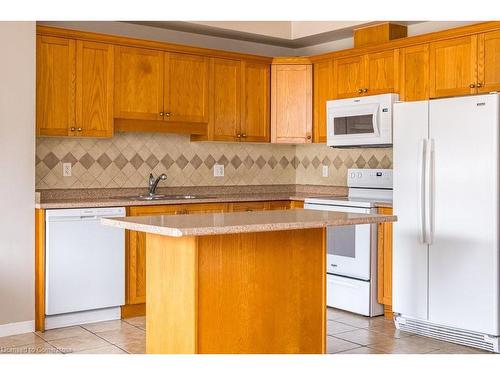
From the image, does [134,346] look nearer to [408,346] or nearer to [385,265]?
[408,346]

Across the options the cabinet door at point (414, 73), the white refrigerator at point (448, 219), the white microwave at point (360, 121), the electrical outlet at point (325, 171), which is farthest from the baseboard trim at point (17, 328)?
the cabinet door at point (414, 73)

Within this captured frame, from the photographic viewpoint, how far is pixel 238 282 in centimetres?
334

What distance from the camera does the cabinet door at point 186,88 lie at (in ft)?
18.4

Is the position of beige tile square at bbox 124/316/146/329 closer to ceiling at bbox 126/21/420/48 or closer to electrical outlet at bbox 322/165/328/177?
electrical outlet at bbox 322/165/328/177

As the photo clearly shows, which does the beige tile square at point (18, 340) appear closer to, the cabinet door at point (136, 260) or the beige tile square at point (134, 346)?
the beige tile square at point (134, 346)

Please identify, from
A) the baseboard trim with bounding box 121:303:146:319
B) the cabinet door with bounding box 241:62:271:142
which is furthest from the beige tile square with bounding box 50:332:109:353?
the cabinet door with bounding box 241:62:271:142

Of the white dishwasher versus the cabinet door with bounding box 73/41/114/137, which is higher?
the cabinet door with bounding box 73/41/114/137

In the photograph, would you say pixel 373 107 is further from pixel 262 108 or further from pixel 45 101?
pixel 45 101

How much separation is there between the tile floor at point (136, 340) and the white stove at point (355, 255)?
23 centimetres

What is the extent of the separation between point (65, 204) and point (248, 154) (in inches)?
87.9

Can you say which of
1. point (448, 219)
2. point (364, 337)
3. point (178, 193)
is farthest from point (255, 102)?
point (364, 337)

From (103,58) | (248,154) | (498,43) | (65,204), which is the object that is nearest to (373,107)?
(498,43)

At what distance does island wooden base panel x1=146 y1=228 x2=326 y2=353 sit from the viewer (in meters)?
3.21

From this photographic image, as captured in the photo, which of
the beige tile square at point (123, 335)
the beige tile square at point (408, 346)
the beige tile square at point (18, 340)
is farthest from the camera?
the beige tile square at point (123, 335)
